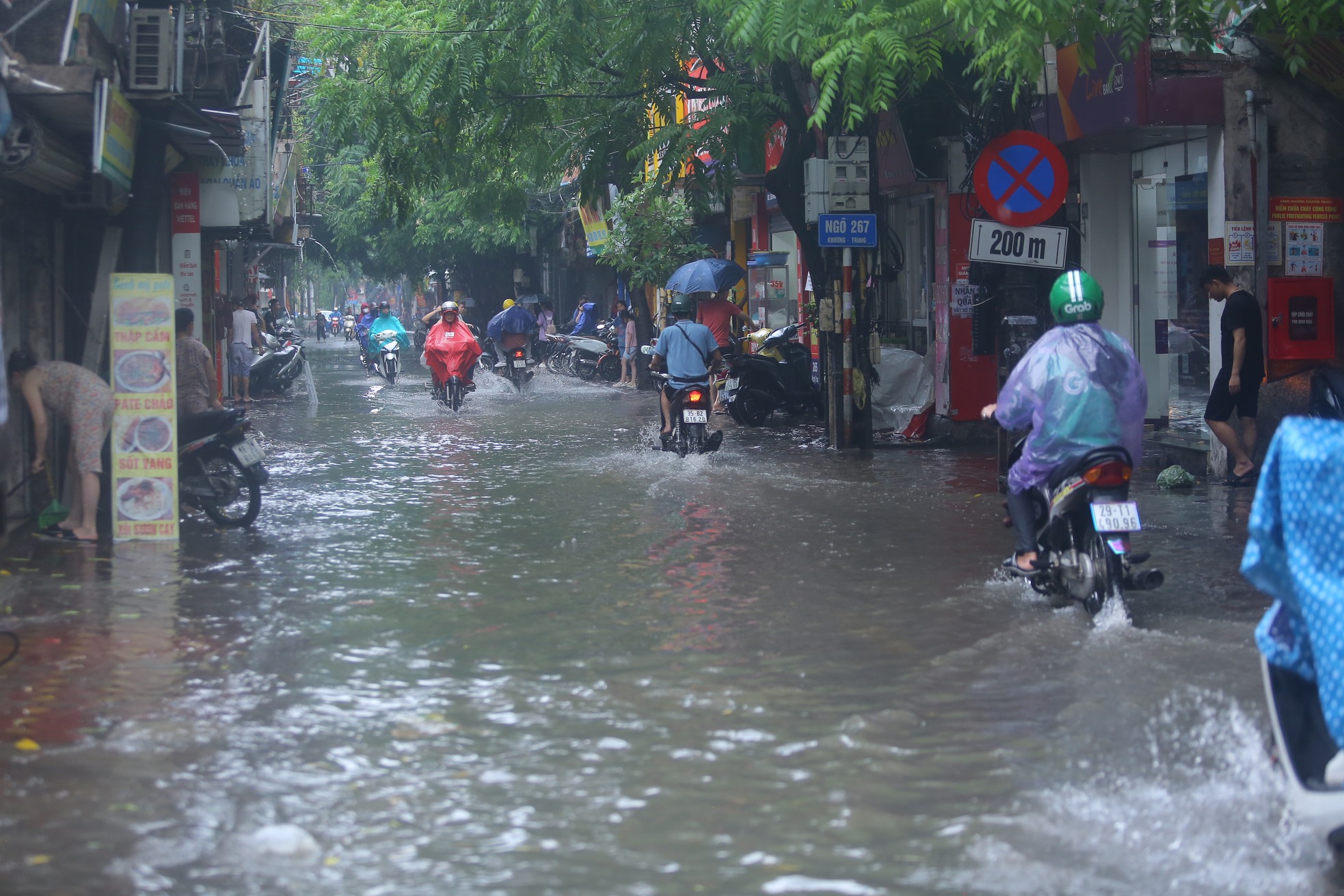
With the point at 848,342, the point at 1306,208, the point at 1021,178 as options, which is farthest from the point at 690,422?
the point at 1306,208

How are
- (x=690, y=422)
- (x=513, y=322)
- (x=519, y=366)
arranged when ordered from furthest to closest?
(x=513, y=322) → (x=519, y=366) → (x=690, y=422)

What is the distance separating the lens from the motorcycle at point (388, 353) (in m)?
30.2

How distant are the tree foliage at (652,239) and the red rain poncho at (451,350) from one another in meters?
4.80

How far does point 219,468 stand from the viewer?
440 inches

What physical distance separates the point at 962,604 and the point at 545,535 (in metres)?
3.53

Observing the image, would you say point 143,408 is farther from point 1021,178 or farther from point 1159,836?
point 1159,836

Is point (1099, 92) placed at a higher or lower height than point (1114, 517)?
higher

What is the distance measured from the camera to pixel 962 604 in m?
7.71

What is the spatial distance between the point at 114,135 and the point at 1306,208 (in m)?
9.30

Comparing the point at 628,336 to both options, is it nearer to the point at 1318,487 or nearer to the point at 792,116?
the point at 792,116

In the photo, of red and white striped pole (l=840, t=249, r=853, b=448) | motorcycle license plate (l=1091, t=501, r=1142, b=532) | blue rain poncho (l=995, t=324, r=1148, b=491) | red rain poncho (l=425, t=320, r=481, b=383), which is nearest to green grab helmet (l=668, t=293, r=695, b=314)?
red and white striped pole (l=840, t=249, r=853, b=448)

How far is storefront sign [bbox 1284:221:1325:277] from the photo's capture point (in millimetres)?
11906

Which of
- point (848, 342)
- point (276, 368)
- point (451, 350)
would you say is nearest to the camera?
point (848, 342)

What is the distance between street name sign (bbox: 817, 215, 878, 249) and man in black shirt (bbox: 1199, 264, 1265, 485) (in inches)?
154
